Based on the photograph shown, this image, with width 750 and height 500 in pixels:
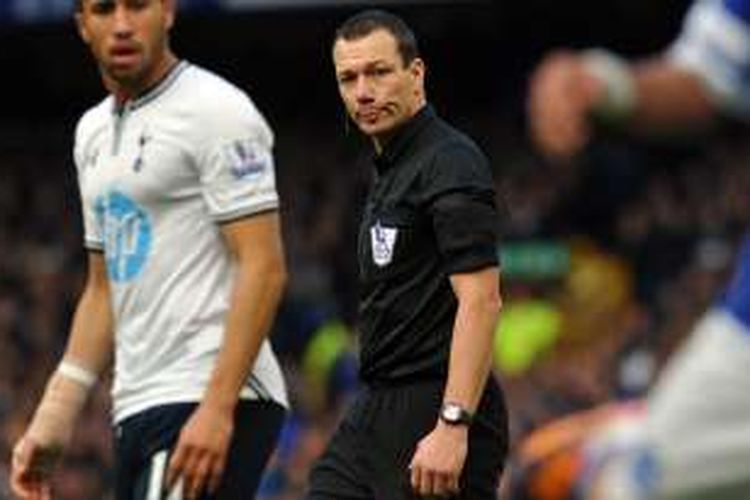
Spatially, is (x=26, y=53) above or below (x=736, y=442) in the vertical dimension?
below

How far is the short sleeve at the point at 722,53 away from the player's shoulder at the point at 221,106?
2.23 metres

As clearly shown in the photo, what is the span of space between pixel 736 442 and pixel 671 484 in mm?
128

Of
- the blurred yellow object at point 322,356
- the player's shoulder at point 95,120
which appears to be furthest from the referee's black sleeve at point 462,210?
the blurred yellow object at point 322,356

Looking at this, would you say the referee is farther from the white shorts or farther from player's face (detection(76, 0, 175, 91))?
the white shorts

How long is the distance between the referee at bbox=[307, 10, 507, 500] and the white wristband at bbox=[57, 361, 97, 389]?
0.85m

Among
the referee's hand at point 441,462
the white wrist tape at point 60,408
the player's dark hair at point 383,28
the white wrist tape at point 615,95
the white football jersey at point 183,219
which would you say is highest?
the white wrist tape at point 615,95

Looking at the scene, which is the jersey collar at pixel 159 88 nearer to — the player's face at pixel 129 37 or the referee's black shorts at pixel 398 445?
the player's face at pixel 129 37

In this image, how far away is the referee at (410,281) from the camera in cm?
534

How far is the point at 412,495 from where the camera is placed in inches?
213

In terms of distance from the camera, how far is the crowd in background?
1200 cm

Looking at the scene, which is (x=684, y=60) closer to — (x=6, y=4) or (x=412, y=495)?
(x=412, y=495)

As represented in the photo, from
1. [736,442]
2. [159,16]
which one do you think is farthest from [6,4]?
[736,442]

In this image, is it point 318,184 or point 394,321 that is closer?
point 394,321

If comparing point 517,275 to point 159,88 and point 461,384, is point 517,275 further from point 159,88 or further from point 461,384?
point 461,384
